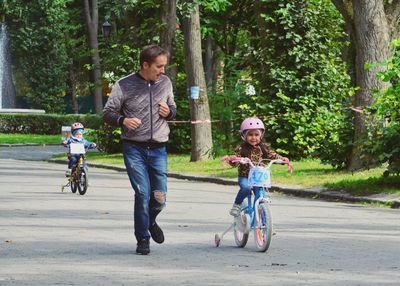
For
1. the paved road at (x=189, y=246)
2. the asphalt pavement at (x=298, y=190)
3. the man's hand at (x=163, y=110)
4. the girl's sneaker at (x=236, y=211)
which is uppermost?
the man's hand at (x=163, y=110)

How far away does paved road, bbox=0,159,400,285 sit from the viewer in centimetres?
982

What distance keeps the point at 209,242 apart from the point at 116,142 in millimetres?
27216

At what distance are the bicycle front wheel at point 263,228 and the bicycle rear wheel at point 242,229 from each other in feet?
0.58

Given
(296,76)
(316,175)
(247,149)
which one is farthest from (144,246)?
(296,76)

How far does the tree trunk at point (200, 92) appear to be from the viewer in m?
31.8

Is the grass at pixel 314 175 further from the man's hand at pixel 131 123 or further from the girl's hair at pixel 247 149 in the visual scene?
the man's hand at pixel 131 123

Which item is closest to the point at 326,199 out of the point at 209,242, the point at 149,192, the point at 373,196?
the point at 373,196

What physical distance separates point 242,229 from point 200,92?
19884mm

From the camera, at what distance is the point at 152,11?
4144 centimetres

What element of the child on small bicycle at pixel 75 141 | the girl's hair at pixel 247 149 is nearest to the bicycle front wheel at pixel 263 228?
the girl's hair at pixel 247 149

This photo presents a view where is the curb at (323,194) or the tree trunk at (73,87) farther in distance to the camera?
the tree trunk at (73,87)

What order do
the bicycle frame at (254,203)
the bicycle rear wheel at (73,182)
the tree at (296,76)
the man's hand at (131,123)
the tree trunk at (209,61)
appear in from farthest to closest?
the tree trunk at (209,61) → the tree at (296,76) → the bicycle rear wheel at (73,182) → the bicycle frame at (254,203) → the man's hand at (131,123)

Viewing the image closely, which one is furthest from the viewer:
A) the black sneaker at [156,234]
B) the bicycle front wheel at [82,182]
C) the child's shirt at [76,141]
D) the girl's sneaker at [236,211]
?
the child's shirt at [76,141]

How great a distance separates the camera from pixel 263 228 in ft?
38.3
